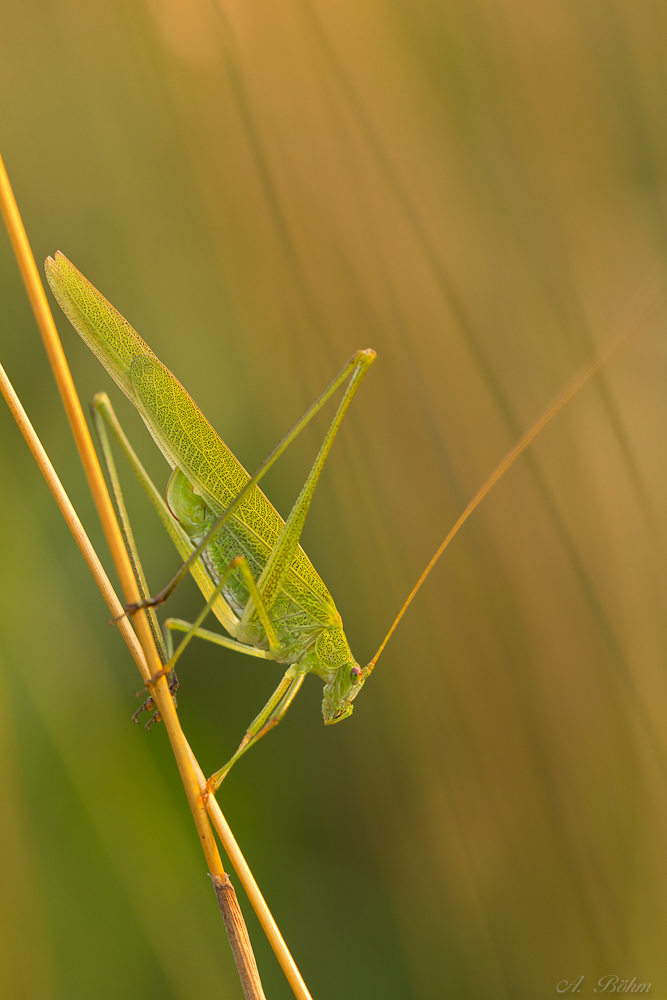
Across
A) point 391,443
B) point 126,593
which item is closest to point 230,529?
point 126,593

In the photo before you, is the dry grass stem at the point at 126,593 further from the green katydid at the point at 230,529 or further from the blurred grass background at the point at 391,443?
the blurred grass background at the point at 391,443

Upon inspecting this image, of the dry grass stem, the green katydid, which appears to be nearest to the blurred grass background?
the green katydid

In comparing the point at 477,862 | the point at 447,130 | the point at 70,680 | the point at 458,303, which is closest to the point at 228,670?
the point at 70,680

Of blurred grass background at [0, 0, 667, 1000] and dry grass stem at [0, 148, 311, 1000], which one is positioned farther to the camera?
blurred grass background at [0, 0, 667, 1000]

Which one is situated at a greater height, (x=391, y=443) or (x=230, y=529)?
(x=391, y=443)

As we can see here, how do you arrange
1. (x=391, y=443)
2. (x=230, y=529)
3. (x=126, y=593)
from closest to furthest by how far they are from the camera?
1. (x=126, y=593)
2. (x=230, y=529)
3. (x=391, y=443)

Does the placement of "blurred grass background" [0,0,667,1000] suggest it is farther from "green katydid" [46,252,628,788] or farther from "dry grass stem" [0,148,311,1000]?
"dry grass stem" [0,148,311,1000]

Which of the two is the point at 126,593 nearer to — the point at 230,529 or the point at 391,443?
the point at 230,529
